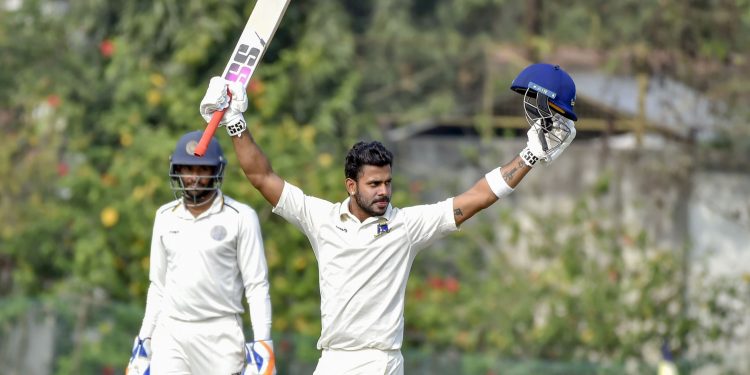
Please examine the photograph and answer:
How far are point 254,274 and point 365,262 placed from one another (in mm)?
1072

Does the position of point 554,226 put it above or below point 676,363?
above

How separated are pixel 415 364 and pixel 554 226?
2230 millimetres

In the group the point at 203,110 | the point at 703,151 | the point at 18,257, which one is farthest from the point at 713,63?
the point at 203,110

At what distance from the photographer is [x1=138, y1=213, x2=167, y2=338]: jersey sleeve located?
25.6 feet

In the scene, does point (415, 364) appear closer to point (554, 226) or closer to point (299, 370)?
point (299, 370)

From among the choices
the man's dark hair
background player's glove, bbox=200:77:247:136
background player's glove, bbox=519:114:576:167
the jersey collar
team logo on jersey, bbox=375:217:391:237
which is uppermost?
background player's glove, bbox=200:77:247:136

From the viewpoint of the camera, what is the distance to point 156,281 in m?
7.86

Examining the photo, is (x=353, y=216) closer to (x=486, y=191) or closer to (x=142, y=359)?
(x=486, y=191)

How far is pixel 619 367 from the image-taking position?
38.9 ft

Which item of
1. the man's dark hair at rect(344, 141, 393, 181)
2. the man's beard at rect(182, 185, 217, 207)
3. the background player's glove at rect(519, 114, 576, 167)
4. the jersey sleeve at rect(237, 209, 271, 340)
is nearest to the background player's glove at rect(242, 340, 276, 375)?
the jersey sleeve at rect(237, 209, 271, 340)

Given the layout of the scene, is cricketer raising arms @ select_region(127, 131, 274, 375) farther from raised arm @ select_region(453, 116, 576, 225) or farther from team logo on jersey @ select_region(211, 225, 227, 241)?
raised arm @ select_region(453, 116, 576, 225)

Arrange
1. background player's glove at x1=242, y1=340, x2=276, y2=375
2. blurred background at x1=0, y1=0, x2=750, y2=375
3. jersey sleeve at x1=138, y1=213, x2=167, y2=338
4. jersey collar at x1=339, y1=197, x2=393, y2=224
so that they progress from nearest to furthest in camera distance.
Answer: jersey collar at x1=339, y1=197, x2=393, y2=224 < background player's glove at x1=242, y1=340, x2=276, y2=375 < jersey sleeve at x1=138, y1=213, x2=167, y2=338 < blurred background at x1=0, y1=0, x2=750, y2=375

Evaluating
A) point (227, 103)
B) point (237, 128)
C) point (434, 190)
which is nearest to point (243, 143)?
point (237, 128)

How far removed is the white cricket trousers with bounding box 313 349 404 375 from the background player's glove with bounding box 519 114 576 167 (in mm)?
1108
